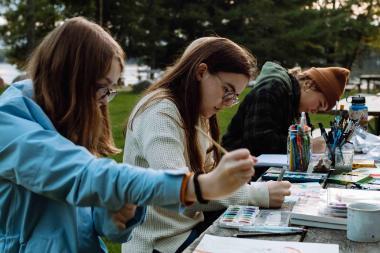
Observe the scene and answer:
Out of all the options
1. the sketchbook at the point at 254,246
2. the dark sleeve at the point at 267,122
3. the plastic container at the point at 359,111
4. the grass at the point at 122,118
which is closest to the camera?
the sketchbook at the point at 254,246

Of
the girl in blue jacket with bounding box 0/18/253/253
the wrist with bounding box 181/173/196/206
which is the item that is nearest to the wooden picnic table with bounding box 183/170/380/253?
the girl in blue jacket with bounding box 0/18/253/253

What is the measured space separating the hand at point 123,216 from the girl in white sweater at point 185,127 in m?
0.44

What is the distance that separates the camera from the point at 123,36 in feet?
76.3

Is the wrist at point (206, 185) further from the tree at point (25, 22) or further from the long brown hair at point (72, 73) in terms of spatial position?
the tree at point (25, 22)

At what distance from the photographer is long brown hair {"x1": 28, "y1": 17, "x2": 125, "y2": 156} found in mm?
1448

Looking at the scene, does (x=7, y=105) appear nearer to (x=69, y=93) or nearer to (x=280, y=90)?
(x=69, y=93)

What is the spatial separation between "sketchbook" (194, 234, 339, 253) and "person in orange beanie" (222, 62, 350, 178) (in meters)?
1.66

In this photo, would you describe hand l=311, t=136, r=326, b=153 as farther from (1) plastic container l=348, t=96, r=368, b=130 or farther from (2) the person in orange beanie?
(1) plastic container l=348, t=96, r=368, b=130

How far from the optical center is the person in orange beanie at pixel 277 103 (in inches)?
130

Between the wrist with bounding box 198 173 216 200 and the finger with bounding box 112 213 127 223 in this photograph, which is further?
the finger with bounding box 112 213 127 223

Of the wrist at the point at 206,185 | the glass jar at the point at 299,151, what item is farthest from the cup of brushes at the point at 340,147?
the wrist at the point at 206,185

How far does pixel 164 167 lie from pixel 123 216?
445 mm

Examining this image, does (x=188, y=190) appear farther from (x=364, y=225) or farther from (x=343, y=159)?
(x=343, y=159)

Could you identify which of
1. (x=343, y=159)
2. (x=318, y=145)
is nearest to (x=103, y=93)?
(x=343, y=159)
